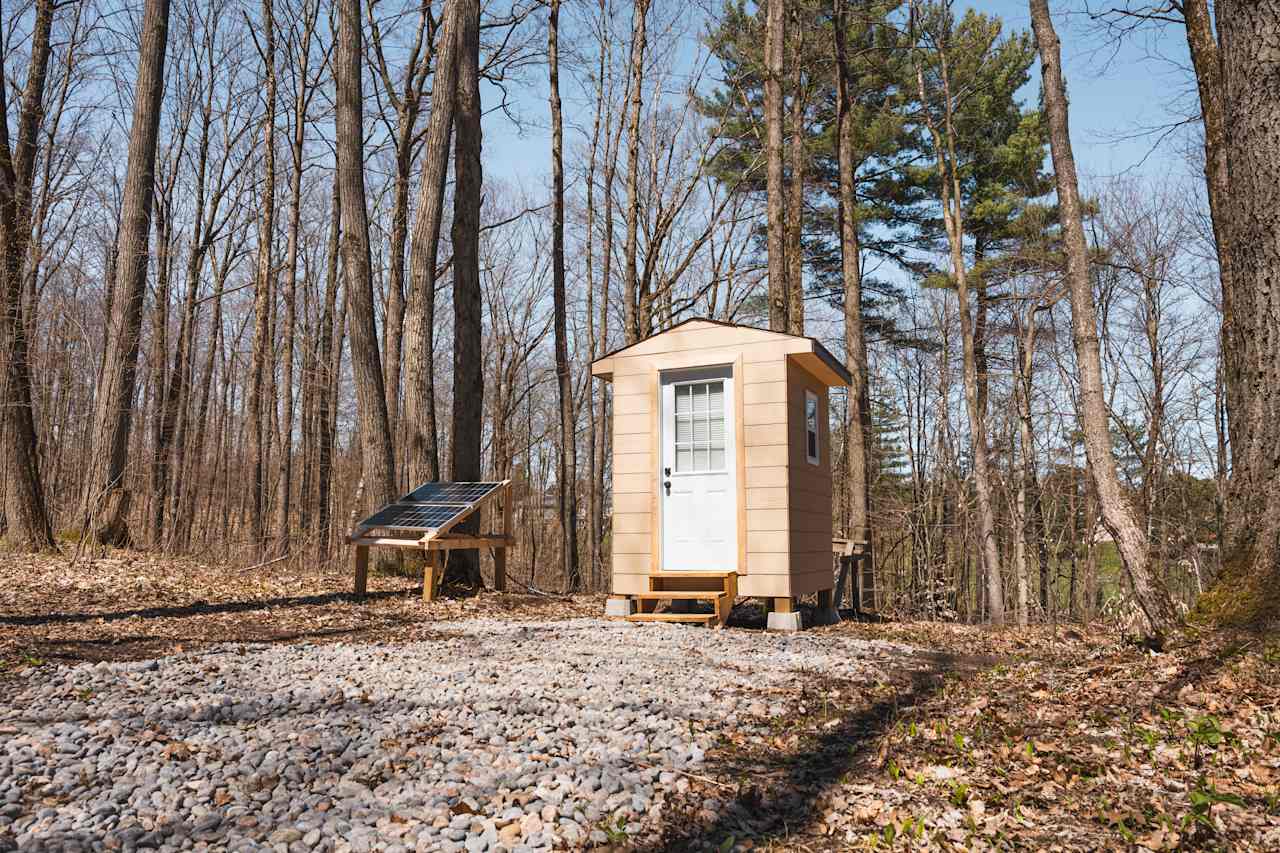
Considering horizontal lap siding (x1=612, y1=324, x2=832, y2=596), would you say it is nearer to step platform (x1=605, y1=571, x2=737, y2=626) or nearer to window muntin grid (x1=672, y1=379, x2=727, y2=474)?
step platform (x1=605, y1=571, x2=737, y2=626)

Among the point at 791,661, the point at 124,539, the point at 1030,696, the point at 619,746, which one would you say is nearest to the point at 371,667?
the point at 619,746

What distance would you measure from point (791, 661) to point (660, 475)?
2.67 m

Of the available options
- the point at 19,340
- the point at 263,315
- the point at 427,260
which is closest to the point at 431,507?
the point at 427,260

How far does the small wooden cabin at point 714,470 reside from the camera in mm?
7234

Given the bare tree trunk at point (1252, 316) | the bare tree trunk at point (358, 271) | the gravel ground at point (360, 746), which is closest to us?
the gravel ground at point (360, 746)

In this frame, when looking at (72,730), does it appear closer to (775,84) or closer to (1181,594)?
(775,84)

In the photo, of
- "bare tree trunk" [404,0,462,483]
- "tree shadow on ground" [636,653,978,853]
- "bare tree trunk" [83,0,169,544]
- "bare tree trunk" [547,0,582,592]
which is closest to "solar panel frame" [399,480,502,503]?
"bare tree trunk" [404,0,462,483]

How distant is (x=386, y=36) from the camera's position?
14.2 metres

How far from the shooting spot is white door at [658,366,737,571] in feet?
24.3

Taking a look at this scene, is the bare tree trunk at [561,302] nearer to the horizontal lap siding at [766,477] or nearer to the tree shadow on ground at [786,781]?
the horizontal lap siding at [766,477]

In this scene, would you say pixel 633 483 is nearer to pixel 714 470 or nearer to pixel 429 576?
pixel 714 470

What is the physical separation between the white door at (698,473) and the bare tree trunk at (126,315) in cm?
613

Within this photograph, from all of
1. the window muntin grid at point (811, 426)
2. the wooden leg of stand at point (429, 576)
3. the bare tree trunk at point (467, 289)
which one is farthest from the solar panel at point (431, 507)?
the window muntin grid at point (811, 426)

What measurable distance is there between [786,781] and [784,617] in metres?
4.12
